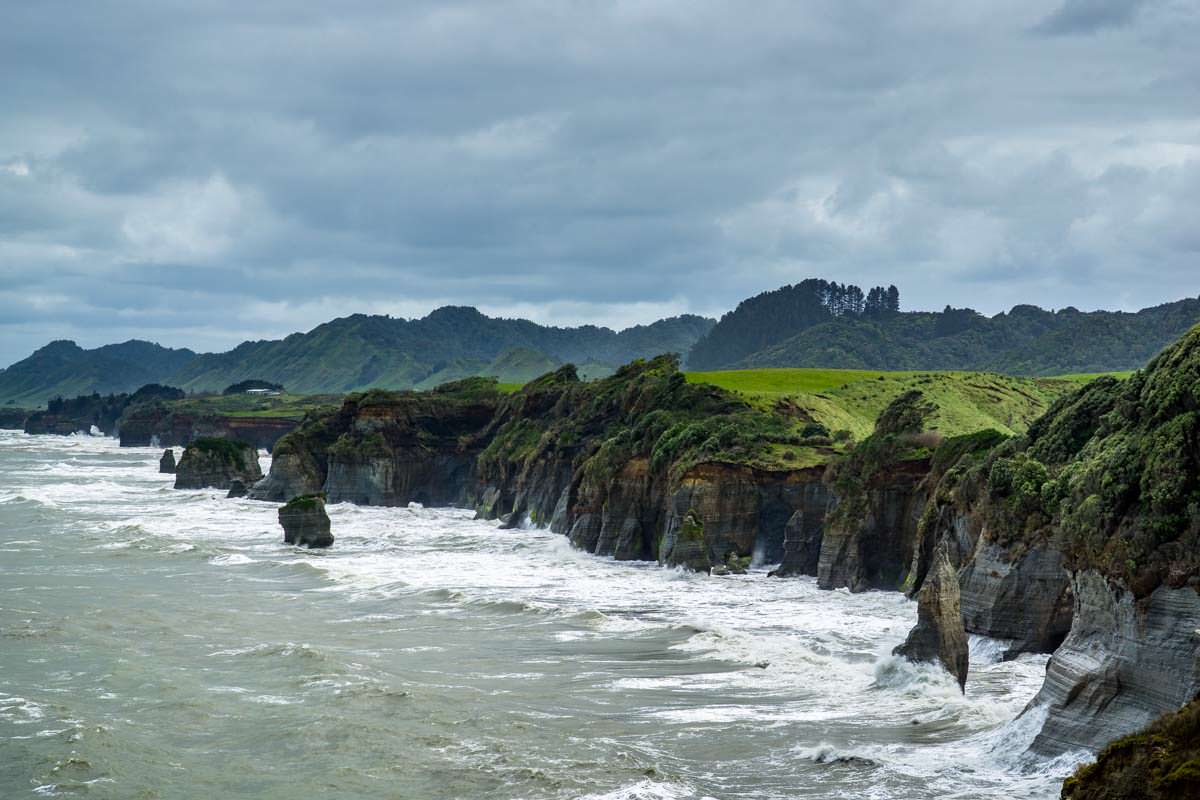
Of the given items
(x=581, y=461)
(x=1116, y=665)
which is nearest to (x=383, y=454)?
(x=581, y=461)

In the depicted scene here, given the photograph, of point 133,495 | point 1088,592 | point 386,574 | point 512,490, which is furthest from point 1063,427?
point 133,495

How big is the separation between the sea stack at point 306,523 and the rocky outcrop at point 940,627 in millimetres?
51932

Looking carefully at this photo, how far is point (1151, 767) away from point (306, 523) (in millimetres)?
68333

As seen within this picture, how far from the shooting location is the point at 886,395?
103m

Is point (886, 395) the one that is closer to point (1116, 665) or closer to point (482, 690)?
point (482, 690)

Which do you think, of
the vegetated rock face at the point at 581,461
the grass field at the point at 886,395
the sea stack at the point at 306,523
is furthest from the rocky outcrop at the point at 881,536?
the sea stack at the point at 306,523

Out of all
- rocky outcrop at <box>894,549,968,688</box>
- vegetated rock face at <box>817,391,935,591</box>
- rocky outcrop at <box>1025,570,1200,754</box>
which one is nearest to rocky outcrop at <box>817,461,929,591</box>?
vegetated rock face at <box>817,391,935,591</box>

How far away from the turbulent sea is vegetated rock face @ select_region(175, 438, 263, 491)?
60.9 meters

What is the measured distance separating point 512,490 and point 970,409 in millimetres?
37675

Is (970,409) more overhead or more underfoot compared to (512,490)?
more overhead

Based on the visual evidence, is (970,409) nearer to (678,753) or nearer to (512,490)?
(512,490)

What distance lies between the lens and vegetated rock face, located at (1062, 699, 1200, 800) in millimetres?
17266

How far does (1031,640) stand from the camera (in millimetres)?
39469

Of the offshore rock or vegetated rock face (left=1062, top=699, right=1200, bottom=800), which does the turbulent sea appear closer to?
the offshore rock
